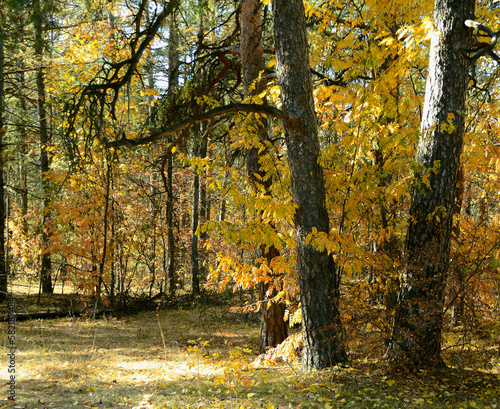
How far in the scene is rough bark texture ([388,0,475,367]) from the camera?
14.0 feet

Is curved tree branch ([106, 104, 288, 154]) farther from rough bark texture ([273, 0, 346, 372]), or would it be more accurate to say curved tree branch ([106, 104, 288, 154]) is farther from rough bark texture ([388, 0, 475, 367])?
rough bark texture ([388, 0, 475, 367])

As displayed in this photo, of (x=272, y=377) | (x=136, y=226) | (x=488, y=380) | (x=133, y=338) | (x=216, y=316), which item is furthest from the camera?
(x=136, y=226)

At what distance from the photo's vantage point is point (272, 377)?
4926 mm

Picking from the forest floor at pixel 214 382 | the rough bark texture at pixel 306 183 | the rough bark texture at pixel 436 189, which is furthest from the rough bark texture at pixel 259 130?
the rough bark texture at pixel 436 189

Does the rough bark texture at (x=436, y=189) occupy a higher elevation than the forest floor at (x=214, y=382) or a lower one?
higher

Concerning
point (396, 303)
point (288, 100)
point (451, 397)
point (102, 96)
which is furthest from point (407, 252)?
point (102, 96)

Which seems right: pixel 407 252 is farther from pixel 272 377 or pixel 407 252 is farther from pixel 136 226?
pixel 136 226

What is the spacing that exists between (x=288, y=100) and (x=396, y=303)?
2691mm

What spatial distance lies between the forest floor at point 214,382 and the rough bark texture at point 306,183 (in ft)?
1.22

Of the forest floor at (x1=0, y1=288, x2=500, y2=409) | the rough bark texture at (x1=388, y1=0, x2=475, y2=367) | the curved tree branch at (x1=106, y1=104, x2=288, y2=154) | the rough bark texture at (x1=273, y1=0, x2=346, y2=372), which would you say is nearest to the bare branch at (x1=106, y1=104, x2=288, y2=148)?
the curved tree branch at (x1=106, y1=104, x2=288, y2=154)

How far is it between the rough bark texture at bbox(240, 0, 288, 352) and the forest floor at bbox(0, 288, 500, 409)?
61cm

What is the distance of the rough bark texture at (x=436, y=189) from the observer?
14.0 ft

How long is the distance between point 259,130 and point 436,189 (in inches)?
124

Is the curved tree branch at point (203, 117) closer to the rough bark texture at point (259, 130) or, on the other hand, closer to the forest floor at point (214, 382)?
the rough bark texture at point (259, 130)
